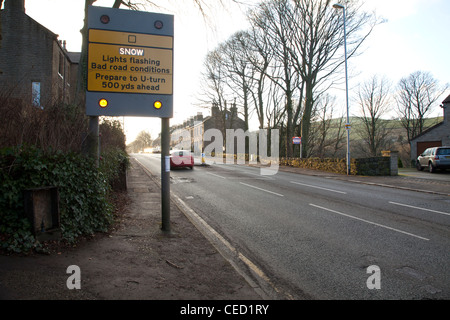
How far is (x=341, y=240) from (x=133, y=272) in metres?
3.85

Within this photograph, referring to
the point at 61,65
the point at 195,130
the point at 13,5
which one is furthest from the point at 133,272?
the point at 195,130

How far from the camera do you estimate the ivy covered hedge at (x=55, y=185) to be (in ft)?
13.2

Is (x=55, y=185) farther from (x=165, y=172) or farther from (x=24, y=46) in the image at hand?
(x=24, y=46)

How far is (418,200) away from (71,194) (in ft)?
34.5

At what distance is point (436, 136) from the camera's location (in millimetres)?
31438

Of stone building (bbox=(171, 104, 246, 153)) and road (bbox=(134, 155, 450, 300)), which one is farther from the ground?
stone building (bbox=(171, 104, 246, 153))

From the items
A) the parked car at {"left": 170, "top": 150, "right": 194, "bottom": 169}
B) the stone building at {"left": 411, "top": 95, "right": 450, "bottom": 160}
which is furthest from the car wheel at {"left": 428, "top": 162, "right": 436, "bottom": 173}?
the parked car at {"left": 170, "top": 150, "right": 194, "bottom": 169}

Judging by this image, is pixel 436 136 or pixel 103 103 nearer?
pixel 103 103

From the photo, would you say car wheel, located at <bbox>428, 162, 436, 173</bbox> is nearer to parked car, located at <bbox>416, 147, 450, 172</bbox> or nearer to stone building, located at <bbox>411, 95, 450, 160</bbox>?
parked car, located at <bbox>416, 147, 450, 172</bbox>

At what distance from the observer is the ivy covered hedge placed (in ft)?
13.2

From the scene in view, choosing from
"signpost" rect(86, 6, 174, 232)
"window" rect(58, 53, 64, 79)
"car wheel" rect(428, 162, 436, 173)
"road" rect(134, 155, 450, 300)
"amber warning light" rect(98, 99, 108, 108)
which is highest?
"window" rect(58, 53, 64, 79)

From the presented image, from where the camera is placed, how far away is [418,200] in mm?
10391

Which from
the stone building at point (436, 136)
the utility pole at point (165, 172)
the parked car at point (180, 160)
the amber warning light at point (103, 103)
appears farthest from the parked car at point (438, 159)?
the amber warning light at point (103, 103)
